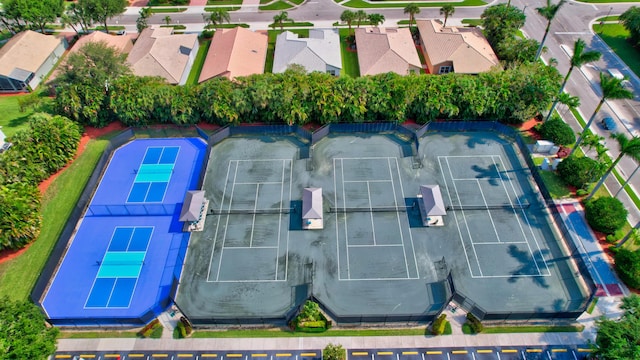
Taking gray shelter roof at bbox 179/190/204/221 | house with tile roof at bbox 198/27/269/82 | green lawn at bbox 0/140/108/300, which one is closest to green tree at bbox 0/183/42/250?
green lawn at bbox 0/140/108/300

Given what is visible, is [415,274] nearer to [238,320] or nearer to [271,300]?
[271,300]

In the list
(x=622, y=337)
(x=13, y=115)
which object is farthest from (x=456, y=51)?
(x=13, y=115)

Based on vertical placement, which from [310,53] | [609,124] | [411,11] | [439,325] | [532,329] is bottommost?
[532,329]

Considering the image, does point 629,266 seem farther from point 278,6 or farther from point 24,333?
point 278,6

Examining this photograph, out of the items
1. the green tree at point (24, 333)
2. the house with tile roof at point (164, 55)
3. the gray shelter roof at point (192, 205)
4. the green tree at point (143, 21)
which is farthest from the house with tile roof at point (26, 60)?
the green tree at point (24, 333)

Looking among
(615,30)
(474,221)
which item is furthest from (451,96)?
(615,30)
